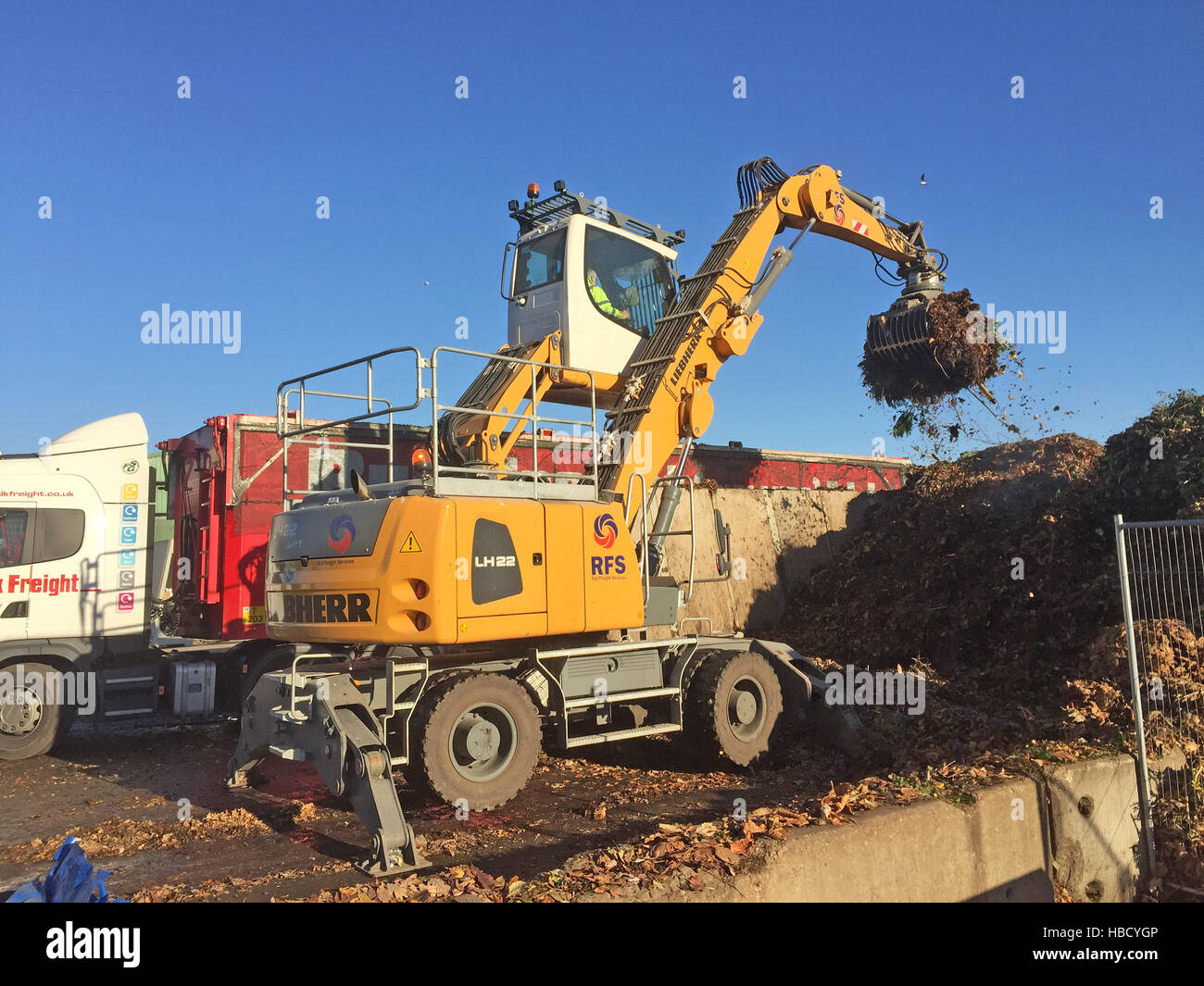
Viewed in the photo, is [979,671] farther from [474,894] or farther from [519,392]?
[474,894]

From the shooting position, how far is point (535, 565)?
7539mm

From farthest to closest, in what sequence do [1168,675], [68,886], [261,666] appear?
[261,666] < [1168,675] < [68,886]

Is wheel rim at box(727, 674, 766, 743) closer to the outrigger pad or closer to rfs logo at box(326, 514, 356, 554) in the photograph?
the outrigger pad

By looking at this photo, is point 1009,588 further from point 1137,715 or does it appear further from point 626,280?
point 626,280

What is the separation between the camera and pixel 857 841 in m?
5.02

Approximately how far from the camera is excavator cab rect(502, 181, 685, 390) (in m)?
9.89

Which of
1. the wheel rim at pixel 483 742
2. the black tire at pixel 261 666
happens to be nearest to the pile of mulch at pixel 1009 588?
the wheel rim at pixel 483 742

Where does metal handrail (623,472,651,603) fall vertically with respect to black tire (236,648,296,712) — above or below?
above

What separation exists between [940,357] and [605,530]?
20.9 ft

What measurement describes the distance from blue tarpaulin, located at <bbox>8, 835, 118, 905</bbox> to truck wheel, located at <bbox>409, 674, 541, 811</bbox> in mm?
2882

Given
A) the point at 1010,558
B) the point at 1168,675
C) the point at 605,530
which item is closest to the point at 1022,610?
the point at 1010,558

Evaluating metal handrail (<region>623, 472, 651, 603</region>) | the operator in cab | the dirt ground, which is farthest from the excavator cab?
the dirt ground
